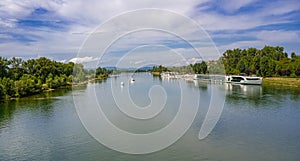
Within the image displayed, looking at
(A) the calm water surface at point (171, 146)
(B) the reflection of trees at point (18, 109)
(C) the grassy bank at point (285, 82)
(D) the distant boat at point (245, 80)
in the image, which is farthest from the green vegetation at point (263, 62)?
(B) the reflection of trees at point (18, 109)

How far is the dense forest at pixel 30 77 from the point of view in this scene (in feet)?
49.6

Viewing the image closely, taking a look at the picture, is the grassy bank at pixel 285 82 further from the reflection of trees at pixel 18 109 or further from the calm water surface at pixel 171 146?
the reflection of trees at pixel 18 109

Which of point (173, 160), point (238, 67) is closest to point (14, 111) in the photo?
point (173, 160)

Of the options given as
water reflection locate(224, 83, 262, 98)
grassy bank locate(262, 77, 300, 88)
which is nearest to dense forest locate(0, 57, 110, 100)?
water reflection locate(224, 83, 262, 98)

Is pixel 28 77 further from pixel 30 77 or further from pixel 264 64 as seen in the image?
pixel 264 64

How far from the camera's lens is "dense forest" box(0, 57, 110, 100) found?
595 inches

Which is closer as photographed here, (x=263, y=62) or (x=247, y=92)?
(x=247, y=92)

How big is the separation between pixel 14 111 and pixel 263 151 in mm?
9874

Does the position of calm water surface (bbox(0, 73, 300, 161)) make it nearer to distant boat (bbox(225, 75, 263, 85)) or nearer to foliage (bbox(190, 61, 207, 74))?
distant boat (bbox(225, 75, 263, 85))

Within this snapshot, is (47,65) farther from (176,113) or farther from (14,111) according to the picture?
(176,113)

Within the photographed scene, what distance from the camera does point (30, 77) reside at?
20219mm

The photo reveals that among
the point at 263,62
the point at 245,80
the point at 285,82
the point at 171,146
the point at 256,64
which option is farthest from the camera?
the point at 256,64

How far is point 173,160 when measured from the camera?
18.3 feet

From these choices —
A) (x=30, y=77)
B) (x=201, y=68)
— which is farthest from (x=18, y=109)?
(x=201, y=68)
